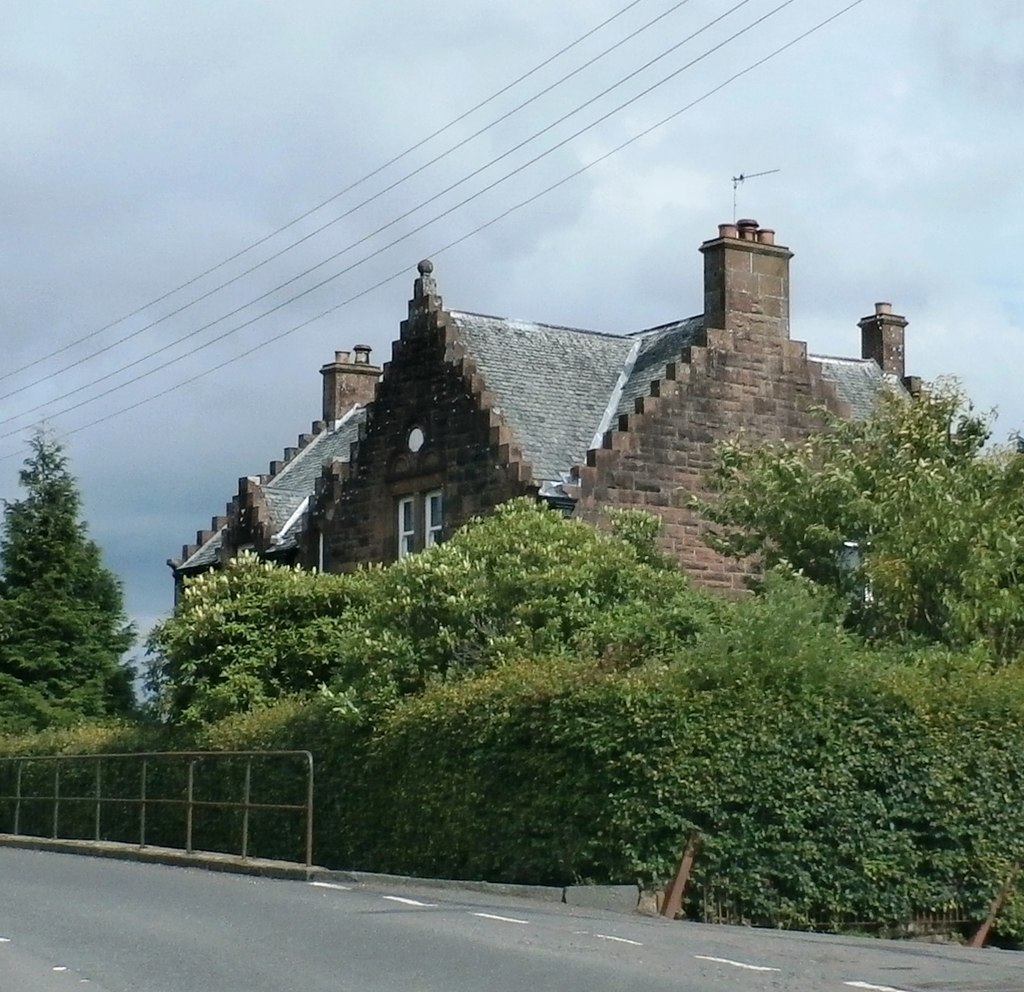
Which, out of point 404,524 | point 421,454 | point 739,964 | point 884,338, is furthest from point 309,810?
point 884,338

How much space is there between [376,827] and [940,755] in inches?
276

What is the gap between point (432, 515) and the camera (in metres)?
33.8

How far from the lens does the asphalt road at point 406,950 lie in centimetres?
1270

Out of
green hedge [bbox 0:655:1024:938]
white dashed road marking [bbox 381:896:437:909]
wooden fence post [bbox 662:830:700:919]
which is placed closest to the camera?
white dashed road marking [bbox 381:896:437:909]

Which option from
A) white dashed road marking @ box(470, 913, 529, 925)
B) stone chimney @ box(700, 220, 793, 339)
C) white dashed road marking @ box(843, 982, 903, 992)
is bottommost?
white dashed road marking @ box(843, 982, 903, 992)

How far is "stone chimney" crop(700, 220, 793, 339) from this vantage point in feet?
107

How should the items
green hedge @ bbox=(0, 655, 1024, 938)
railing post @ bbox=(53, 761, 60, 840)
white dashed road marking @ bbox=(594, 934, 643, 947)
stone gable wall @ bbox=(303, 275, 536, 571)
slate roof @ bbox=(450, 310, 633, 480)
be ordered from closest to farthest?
white dashed road marking @ bbox=(594, 934, 643, 947) → green hedge @ bbox=(0, 655, 1024, 938) → railing post @ bbox=(53, 761, 60, 840) → stone gable wall @ bbox=(303, 275, 536, 571) → slate roof @ bbox=(450, 310, 633, 480)

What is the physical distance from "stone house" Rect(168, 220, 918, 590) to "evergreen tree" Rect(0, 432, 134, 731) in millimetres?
10689

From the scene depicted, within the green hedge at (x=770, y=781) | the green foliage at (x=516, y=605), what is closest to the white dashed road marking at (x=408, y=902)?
the green hedge at (x=770, y=781)

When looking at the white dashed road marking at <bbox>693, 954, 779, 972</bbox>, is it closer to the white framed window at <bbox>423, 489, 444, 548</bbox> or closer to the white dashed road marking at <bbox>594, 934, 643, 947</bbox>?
the white dashed road marking at <bbox>594, 934, 643, 947</bbox>

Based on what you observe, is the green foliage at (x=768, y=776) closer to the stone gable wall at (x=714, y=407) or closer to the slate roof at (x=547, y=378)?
the stone gable wall at (x=714, y=407)

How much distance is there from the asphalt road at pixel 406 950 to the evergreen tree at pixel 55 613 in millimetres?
25420

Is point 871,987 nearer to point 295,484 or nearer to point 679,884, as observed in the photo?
point 679,884

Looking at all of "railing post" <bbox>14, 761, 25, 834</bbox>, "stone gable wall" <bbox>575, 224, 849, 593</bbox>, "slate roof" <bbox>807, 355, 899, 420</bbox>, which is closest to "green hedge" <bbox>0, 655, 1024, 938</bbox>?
"stone gable wall" <bbox>575, 224, 849, 593</bbox>
